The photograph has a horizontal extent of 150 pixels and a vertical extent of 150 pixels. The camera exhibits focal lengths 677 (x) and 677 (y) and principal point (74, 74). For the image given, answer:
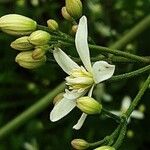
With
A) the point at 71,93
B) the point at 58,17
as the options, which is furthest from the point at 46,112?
the point at 71,93

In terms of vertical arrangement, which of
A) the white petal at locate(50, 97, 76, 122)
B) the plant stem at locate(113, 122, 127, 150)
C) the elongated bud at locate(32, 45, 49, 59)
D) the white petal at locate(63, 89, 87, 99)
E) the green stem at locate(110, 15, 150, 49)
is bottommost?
the green stem at locate(110, 15, 150, 49)

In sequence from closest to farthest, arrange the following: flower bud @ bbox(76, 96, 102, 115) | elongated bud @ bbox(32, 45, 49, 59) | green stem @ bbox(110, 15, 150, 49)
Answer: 1. flower bud @ bbox(76, 96, 102, 115)
2. elongated bud @ bbox(32, 45, 49, 59)
3. green stem @ bbox(110, 15, 150, 49)

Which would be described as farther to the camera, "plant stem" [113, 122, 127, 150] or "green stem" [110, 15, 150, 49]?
"green stem" [110, 15, 150, 49]

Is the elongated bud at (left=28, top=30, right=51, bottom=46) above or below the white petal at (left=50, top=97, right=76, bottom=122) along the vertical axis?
above

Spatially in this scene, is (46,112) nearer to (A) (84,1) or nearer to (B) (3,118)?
(B) (3,118)

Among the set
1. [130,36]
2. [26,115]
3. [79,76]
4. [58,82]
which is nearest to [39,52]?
[79,76]

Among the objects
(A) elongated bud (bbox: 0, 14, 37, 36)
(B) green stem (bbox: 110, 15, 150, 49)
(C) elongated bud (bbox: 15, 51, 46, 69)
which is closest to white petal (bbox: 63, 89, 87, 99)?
(C) elongated bud (bbox: 15, 51, 46, 69)

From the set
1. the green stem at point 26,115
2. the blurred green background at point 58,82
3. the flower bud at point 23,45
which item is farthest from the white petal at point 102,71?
the blurred green background at point 58,82

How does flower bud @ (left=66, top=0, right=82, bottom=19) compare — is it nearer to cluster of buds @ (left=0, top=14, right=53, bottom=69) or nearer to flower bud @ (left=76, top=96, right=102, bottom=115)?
cluster of buds @ (left=0, top=14, right=53, bottom=69)
